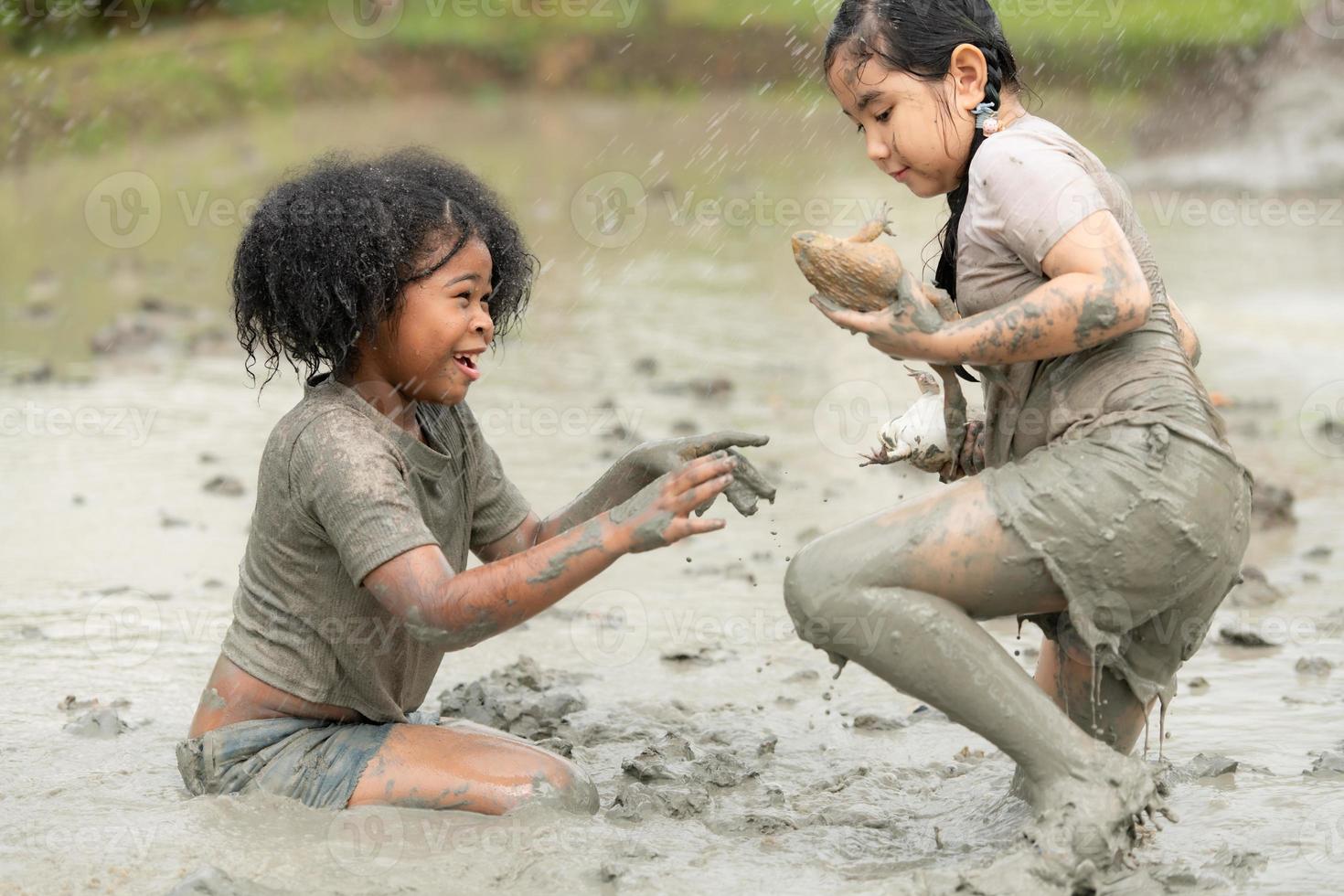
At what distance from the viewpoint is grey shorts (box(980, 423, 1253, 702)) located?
2.94 meters

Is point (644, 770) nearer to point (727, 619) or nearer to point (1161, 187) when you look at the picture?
point (727, 619)

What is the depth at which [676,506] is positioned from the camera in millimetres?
3025

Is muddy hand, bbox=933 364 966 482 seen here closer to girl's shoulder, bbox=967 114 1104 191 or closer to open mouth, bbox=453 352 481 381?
girl's shoulder, bbox=967 114 1104 191

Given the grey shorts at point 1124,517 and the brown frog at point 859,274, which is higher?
the brown frog at point 859,274

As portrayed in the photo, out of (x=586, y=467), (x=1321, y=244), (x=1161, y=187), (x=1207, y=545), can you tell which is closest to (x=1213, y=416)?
(x=1207, y=545)

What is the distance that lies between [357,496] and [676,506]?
2.11 ft

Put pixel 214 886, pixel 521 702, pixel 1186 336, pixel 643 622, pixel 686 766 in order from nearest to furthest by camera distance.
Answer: pixel 214 886, pixel 1186 336, pixel 686 766, pixel 521 702, pixel 643 622

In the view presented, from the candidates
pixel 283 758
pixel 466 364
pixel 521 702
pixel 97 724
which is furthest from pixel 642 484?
pixel 97 724

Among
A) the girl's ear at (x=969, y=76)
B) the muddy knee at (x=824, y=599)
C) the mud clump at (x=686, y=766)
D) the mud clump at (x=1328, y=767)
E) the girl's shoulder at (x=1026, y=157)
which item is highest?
the girl's ear at (x=969, y=76)

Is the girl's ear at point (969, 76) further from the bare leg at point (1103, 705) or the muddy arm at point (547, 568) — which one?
the bare leg at point (1103, 705)

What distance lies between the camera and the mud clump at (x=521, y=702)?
13.2 ft

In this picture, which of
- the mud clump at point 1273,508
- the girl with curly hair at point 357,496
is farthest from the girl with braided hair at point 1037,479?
the mud clump at point 1273,508

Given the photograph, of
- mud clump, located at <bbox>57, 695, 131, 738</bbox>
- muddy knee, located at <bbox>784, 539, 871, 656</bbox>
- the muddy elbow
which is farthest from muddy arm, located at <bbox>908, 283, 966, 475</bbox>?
mud clump, located at <bbox>57, 695, 131, 738</bbox>

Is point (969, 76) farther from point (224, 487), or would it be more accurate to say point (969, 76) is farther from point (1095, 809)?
point (224, 487)
